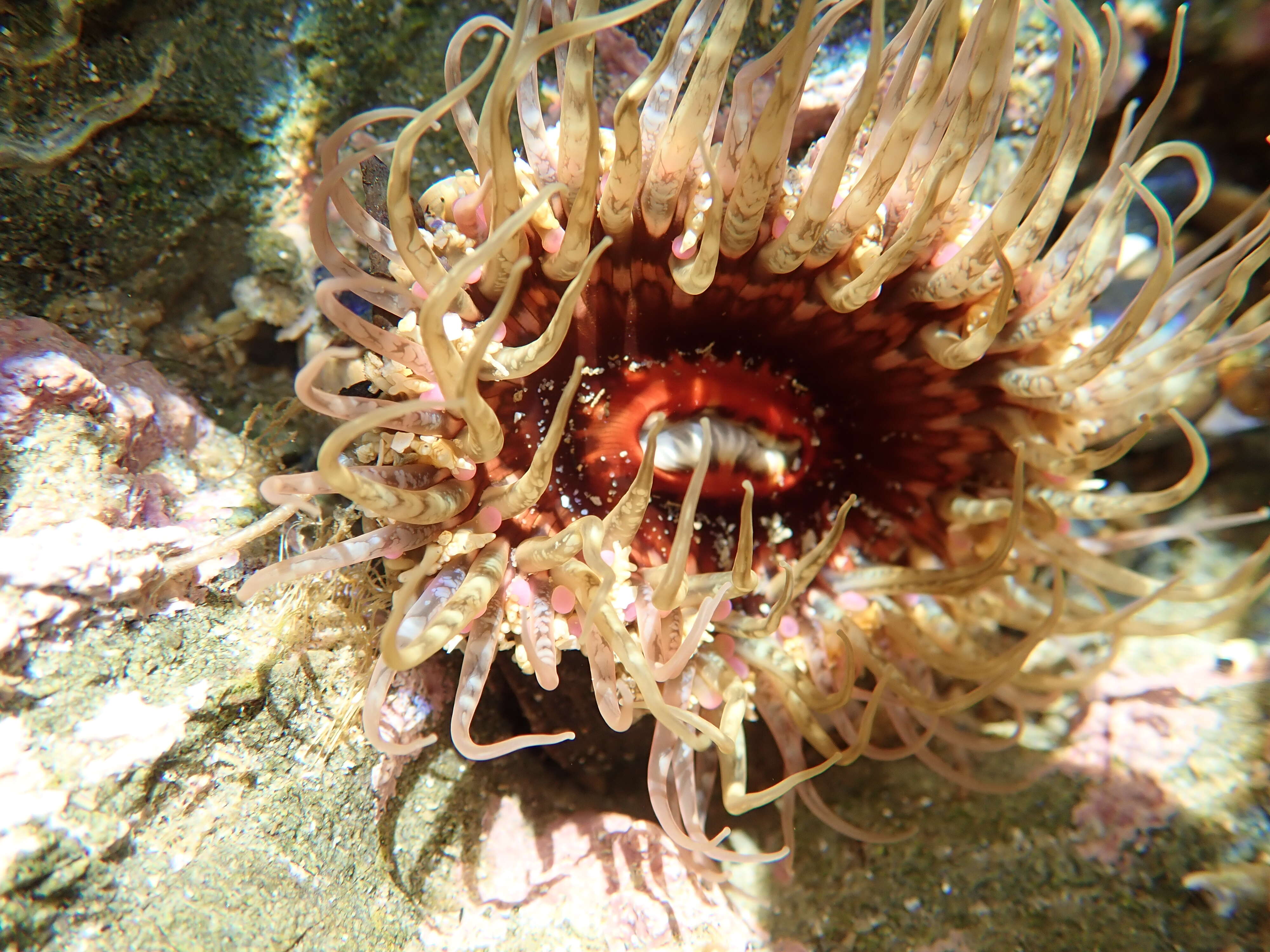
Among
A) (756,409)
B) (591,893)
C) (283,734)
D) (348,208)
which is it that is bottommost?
(591,893)

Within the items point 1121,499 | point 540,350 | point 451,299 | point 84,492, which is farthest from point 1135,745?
point 84,492

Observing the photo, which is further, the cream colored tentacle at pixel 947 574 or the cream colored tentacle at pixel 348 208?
the cream colored tentacle at pixel 947 574

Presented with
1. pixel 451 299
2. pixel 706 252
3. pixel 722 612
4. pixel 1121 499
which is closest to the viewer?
pixel 451 299

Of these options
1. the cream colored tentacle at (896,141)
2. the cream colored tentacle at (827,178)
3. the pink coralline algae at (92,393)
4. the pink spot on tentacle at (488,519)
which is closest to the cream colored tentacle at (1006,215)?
the cream colored tentacle at (896,141)

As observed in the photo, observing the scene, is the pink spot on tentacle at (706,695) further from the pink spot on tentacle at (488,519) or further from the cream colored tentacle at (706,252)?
the cream colored tentacle at (706,252)

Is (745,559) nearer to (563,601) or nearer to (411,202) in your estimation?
(563,601)

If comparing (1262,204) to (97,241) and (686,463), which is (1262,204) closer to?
(686,463)

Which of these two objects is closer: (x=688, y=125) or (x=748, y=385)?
(x=688, y=125)

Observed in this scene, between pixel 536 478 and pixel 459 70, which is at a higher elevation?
pixel 459 70
